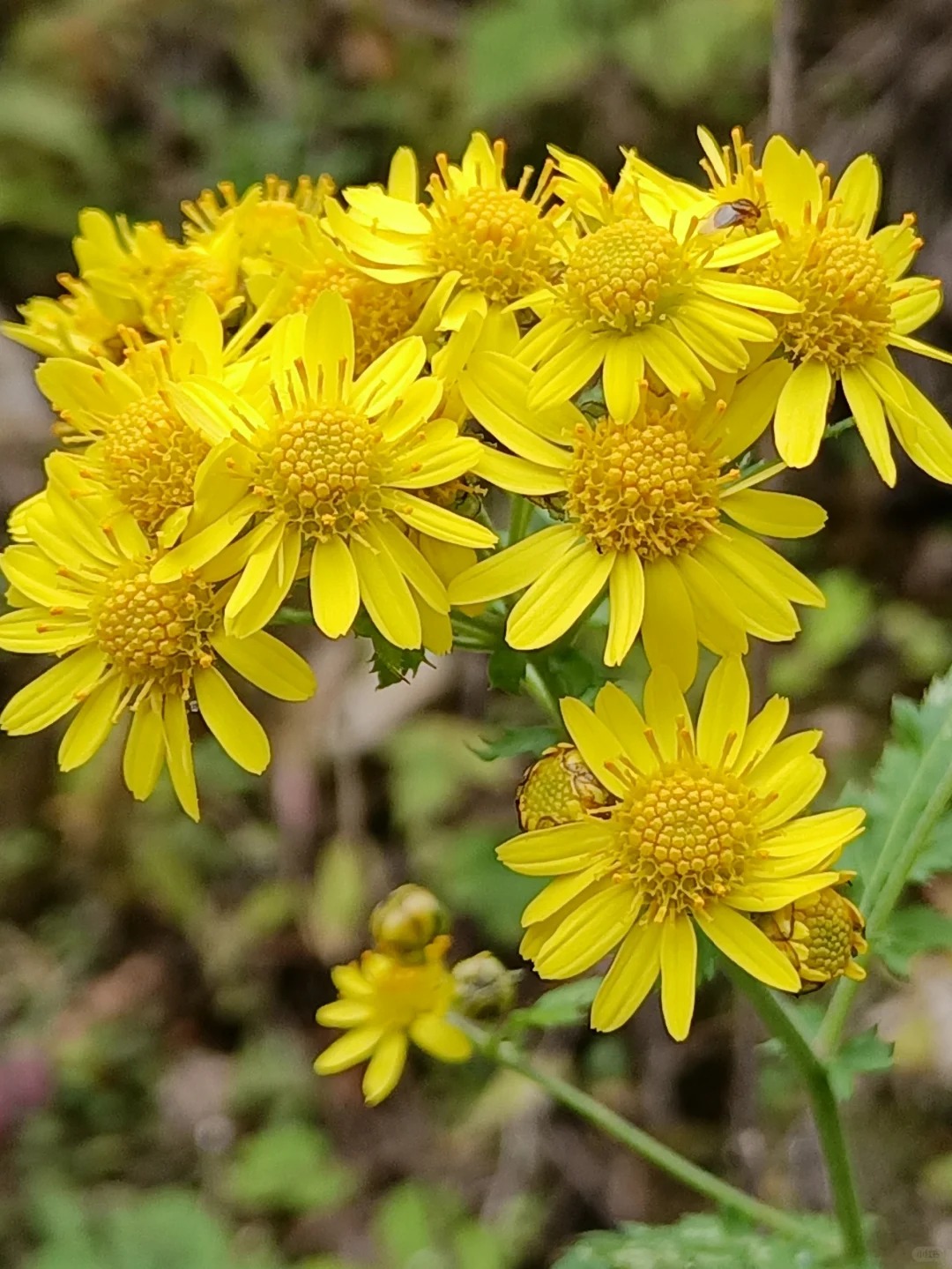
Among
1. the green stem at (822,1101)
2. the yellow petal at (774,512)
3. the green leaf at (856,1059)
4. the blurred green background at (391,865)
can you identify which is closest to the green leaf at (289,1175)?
the blurred green background at (391,865)

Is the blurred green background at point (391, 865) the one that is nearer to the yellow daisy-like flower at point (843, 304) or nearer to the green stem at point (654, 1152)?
the green stem at point (654, 1152)

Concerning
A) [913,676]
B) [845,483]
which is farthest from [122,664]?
[845,483]

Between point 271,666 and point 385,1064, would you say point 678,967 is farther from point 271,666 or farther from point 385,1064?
point 385,1064

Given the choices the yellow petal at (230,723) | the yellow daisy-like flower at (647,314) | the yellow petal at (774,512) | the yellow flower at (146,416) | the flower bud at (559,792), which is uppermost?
the yellow daisy-like flower at (647,314)

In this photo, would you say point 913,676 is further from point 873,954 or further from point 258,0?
point 258,0

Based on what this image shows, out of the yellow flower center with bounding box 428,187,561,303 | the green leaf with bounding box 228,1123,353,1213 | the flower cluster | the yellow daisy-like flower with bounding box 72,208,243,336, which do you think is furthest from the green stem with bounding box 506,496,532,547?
the green leaf with bounding box 228,1123,353,1213

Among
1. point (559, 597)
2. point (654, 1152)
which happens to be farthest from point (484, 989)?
point (559, 597)
